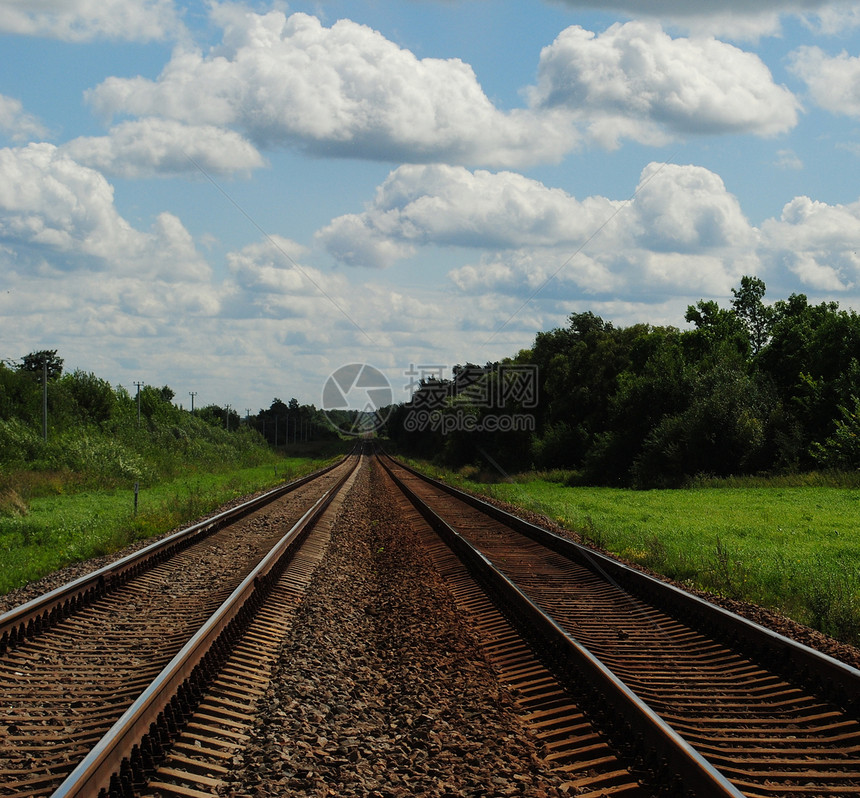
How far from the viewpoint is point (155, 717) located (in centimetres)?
536

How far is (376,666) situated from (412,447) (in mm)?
107396

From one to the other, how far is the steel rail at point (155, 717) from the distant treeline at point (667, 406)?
2780 cm

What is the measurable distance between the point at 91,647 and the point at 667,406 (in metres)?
35.6

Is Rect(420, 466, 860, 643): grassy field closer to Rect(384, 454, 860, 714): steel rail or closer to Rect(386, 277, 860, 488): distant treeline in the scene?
Rect(384, 454, 860, 714): steel rail

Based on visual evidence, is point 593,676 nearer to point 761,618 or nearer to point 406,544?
point 761,618

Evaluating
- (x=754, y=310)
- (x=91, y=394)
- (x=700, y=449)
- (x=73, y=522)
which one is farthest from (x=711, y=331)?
(x=73, y=522)

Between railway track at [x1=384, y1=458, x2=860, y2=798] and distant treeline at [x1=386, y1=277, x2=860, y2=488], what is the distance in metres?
24.4

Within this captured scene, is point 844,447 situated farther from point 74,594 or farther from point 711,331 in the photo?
point 711,331

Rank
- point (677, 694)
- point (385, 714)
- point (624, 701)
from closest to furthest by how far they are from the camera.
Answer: point (624, 701), point (385, 714), point (677, 694)

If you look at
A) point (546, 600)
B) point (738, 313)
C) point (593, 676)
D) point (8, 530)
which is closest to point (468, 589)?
point (546, 600)

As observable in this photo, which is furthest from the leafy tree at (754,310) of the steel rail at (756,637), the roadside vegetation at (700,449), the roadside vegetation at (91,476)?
the steel rail at (756,637)

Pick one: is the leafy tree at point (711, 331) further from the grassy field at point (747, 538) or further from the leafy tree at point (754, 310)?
the grassy field at point (747, 538)

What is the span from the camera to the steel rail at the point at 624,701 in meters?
4.32

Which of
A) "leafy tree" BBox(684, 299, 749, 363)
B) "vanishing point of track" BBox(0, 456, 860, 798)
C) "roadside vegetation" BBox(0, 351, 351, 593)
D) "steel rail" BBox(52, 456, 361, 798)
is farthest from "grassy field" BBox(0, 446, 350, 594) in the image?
"leafy tree" BBox(684, 299, 749, 363)
